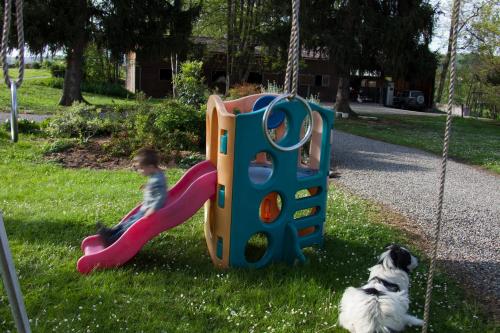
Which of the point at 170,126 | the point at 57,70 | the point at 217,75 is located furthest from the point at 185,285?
the point at 57,70

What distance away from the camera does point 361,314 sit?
3244mm

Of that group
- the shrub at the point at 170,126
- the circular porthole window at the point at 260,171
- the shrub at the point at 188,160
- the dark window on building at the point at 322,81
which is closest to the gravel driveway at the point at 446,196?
the circular porthole window at the point at 260,171

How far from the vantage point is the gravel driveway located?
521 centimetres

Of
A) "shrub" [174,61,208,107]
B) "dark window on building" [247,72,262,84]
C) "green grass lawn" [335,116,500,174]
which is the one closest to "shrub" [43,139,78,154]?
"shrub" [174,61,208,107]

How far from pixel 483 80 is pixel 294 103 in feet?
95.2

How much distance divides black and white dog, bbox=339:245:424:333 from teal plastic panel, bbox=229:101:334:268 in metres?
1.03

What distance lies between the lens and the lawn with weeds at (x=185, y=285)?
3.49m

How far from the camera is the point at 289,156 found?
4562 millimetres

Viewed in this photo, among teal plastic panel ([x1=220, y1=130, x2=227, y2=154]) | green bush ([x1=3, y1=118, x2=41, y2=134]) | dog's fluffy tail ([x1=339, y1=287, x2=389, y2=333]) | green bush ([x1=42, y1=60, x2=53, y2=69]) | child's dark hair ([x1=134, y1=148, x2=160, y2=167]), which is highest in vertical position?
green bush ([x1=42, y1=60, x2=53, y2=69])

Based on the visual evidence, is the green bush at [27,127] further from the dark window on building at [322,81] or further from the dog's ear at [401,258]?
the dark window on building at [322,81]

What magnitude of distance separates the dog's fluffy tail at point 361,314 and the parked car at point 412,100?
1640 inches

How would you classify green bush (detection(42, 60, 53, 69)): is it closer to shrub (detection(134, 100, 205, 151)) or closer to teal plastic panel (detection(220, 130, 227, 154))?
shrub (detection(134, 100, 205, 151))

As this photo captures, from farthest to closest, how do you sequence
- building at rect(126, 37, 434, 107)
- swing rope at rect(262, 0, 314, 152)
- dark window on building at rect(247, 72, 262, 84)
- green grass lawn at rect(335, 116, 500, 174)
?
dark window on building at rect(247, 72, 262, 84)
building at rect(126, 37, 434, 107)
green grass lawn at rect(335, 116, 500, 174)
swing rope at rect(262, 0, 314, 152)

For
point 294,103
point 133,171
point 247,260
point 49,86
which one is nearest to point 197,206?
point 247,260
